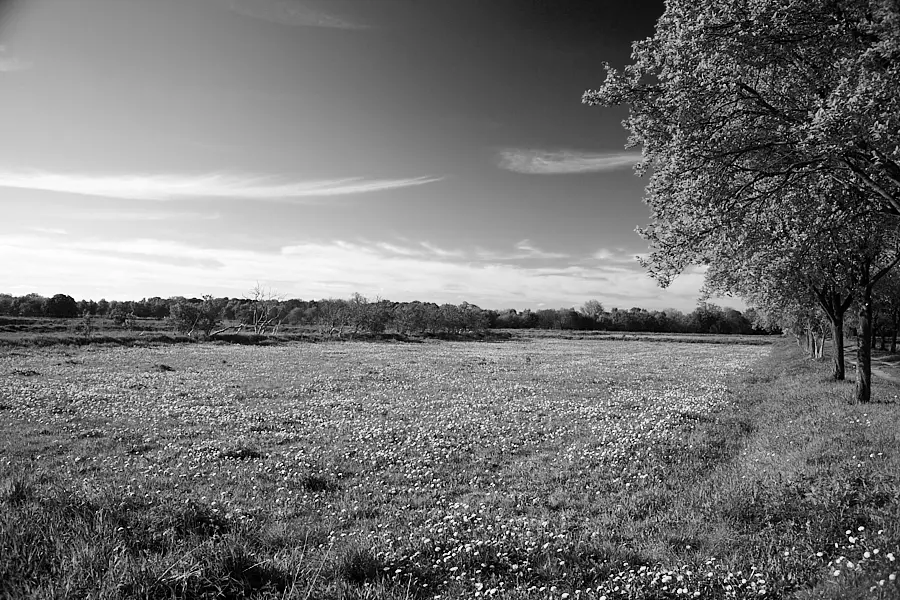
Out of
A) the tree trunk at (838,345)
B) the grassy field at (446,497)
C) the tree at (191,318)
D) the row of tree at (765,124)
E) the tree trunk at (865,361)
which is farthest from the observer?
the tree at (191,318)

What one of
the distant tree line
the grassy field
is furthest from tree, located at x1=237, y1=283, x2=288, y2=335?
the grassy field

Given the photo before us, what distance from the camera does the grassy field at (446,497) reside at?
19.5 ft

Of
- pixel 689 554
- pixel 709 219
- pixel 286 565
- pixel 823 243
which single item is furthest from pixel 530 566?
pixel 823 243

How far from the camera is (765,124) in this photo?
11.0 metres

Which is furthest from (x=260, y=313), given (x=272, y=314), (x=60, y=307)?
(x=60, y=307)

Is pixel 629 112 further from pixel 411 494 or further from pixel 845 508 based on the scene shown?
pixel 411 494

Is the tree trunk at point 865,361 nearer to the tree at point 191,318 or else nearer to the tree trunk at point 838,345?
the tree trunk at point 838,345

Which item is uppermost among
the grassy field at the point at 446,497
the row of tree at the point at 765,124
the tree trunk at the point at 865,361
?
the row of tree at the point at 765,124

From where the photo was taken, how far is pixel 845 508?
8062 mm

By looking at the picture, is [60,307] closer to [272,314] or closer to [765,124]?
[272,314]

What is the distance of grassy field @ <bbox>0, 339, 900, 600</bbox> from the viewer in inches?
233

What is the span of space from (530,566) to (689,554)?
283cm

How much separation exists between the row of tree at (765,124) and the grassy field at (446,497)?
6.21 metres

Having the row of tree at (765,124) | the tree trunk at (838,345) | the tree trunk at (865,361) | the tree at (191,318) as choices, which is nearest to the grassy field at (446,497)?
the tree trunk at (865,361)
